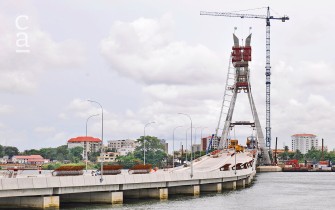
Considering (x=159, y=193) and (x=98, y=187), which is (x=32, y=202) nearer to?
(x=98, y=187)

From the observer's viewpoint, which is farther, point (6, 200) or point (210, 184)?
point (210, 184)

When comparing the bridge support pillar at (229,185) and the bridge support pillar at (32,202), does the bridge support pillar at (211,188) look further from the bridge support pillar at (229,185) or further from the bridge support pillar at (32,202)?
the bridge support pillar at (32,202)

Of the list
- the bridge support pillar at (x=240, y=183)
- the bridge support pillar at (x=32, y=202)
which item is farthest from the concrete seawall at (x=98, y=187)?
the bridge support pillar at (x=240, y=183)

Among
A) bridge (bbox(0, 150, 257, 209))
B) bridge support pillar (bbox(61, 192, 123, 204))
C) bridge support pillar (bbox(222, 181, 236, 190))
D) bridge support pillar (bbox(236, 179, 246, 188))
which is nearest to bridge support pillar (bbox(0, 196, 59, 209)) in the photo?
bridge (bbox(0, 150, 257, 209))

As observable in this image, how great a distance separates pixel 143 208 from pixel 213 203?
506 inches

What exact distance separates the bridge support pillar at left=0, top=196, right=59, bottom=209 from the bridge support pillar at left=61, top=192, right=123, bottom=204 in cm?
933

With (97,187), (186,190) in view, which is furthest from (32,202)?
(186,190)

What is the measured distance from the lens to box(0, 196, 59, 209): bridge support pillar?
60.8 m

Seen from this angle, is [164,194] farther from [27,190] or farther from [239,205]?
[27,190]

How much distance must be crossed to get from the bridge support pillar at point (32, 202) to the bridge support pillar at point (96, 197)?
9.33m

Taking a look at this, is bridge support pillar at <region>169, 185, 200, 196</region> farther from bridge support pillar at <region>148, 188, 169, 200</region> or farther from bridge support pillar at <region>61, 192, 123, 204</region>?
bridge support pillar at <region>61, 192, 123, 204</region>

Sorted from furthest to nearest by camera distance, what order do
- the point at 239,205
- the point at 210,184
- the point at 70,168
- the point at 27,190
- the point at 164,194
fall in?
1. the point at 210,184
2. the point at 164,194
3. the point at 239,205
4. the point at 70,168
5. the point at 27,190

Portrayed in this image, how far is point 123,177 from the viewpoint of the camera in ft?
233

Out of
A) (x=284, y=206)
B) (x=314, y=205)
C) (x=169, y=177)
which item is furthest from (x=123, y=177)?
(x=314, y=205)
